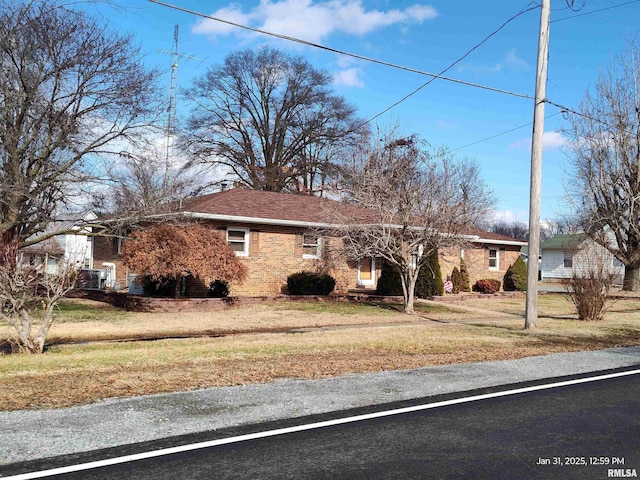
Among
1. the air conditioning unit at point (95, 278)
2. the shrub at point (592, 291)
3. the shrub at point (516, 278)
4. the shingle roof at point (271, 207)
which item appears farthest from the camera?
the shrub at point (516, 278)

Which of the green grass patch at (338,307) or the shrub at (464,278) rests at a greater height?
the shrub at (464,278)

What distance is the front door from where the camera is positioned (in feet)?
86.5

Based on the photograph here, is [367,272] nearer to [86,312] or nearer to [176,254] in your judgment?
[176,254]

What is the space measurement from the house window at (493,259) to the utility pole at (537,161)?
18124 millimetres

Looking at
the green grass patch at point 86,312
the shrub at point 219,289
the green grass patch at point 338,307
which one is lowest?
the green grass patch at point 86,312

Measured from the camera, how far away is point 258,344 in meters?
11.6

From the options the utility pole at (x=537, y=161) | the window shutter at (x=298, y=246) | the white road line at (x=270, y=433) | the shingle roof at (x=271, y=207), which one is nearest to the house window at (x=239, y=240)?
the shingle roof at (x=271, y=207)

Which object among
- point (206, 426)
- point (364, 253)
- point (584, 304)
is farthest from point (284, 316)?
point (206, 426)

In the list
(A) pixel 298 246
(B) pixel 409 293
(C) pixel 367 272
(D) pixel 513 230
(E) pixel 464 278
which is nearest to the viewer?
(B) pixel 409 293

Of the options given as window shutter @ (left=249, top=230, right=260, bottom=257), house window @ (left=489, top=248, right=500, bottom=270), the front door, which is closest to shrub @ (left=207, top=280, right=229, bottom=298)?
window shutter @ (left=249, top=230, right=260, bottom=257)

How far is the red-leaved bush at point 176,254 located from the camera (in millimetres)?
17031

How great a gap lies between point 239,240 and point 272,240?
4.64 ft

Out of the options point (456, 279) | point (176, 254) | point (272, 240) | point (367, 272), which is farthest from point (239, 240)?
point (456, 279)

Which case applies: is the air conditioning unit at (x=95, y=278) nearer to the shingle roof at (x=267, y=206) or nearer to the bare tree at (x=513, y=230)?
the shingle roof at (x=267, y=206)
